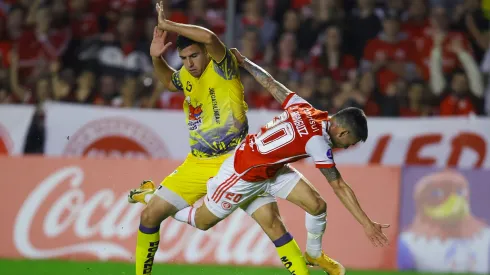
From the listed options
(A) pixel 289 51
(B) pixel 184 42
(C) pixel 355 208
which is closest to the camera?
(C) pixel 355 208

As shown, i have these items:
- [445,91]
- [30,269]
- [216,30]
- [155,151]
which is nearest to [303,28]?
[216,30]

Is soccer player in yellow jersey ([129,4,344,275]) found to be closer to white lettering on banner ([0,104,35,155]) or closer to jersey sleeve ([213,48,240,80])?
jersey sleeve ([213,48,240,80])

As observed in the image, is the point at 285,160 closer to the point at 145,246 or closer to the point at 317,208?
the point at 317,208

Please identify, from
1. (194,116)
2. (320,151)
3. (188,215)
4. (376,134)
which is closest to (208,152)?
(194,116)

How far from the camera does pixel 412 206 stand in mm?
12031

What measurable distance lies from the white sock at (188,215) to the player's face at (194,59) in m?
1.20

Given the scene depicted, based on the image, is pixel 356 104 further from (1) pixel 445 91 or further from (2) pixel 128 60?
(2) pixel 128 60

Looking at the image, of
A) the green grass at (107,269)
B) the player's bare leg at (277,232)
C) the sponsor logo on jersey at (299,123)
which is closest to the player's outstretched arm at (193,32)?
the sponsor logo on jersey at (299,123)

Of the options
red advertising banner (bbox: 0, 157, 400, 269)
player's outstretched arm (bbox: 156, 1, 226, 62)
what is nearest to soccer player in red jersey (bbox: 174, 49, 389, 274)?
player's outstretched arm (bbox: 156, 1, 226, 62)

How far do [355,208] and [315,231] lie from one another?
3.47 ft

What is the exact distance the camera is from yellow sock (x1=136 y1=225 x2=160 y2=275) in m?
8.45

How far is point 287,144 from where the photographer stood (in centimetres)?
768

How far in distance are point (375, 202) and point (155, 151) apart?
120 inches

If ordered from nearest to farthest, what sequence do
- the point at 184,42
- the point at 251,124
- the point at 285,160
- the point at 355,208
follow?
the point at 355,208 < the point at 285,160 < the point at 184,42 < the point at 251,124
